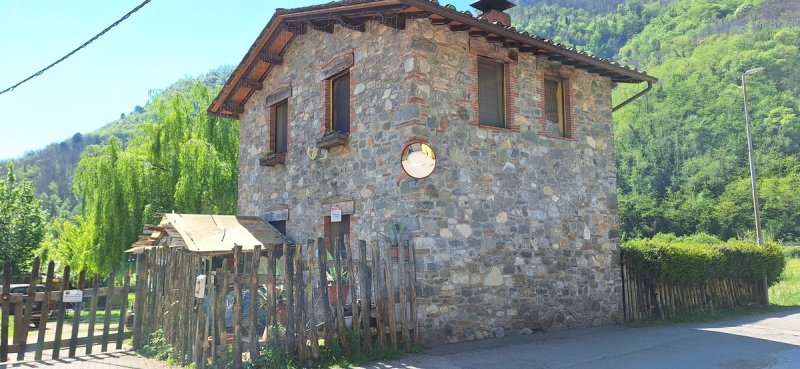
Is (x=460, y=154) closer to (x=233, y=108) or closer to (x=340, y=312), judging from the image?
(x=340, y=312)

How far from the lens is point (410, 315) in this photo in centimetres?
817

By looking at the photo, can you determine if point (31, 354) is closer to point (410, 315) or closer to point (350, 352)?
point (350, 352)

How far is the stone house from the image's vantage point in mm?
8672

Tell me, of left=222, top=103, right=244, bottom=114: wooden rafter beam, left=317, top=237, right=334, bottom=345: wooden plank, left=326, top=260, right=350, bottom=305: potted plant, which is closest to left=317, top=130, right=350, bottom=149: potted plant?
left=326, top=260, right=350, bottom=305: potted plant

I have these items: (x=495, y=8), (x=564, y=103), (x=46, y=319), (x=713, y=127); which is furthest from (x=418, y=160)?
(x=713, y=127)

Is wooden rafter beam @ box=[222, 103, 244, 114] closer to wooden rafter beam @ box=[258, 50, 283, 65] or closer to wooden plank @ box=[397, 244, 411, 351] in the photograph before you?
wooden rafter beam @ box=[258, 50, 283, 65]

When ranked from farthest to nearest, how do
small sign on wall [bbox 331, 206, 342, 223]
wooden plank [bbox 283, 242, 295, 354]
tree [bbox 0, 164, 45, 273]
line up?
tree [bbox 0, 164, 45, 273] < small sign on wall [bbox 331, 206, 342, 223] < wooden plank [bbox 283, 242, 295, 354]

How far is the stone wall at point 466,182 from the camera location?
866 cm

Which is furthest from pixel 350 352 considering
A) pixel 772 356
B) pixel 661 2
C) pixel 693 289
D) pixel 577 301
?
pixel 661 2

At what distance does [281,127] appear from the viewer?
41.5 ft

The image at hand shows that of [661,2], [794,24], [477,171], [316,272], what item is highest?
[661,2]

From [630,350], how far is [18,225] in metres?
25.1

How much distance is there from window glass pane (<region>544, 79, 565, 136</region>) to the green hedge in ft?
9.93

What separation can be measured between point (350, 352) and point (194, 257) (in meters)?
2.44
